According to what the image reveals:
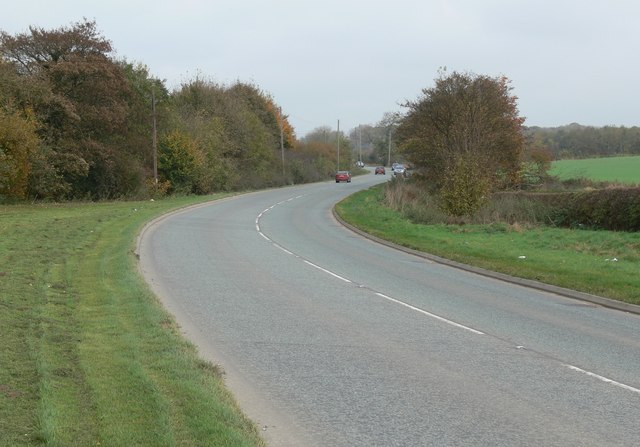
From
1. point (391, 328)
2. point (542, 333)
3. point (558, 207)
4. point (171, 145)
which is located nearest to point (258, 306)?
point (391, 328)

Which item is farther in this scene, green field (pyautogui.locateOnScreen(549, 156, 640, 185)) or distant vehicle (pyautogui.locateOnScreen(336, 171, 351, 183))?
distant vehicle (pyautogui.locateOnScreen(336, 171, 351, 183))

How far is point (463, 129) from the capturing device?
40906 millimetres

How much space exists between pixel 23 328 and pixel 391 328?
199 inches

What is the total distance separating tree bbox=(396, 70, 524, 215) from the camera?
4122 cm

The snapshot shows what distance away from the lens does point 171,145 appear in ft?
180

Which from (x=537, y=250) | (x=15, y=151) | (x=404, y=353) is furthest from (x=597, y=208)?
(x=15, y=151)

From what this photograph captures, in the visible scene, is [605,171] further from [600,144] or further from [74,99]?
[74,99]

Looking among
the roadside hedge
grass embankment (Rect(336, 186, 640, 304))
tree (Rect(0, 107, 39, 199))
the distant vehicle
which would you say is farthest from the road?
the distant vehicle

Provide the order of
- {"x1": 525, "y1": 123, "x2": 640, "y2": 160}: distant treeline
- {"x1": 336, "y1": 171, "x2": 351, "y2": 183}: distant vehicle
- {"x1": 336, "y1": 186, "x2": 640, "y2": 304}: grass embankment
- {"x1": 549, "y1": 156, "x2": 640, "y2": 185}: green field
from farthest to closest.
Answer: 1. {"x1": 525, "y1": 123, "x2": 640, "y2": 160}: distant treeline
2. {"x1": 336, "y1": 171, "x2": 351, "y2": 183}: distant vehicle
3. {"x1": 549, "y1": 156, "x2": 640, "y2": 185}: green field
4. {"x1": 336, "y1": 186, "x2": 640, "y2": 304}: grass embankment

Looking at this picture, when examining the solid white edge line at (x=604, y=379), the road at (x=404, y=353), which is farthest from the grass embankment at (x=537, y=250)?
the solid white edge line at (x=604, y=379)

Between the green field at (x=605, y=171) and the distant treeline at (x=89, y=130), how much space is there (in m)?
31.1

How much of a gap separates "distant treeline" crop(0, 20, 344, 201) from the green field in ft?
102

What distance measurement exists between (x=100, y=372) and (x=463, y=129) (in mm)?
36595

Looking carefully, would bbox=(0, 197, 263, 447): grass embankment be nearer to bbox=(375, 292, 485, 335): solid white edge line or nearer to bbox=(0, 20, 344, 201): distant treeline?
bbox=(375, 292, 485, 335): solid white edge line
